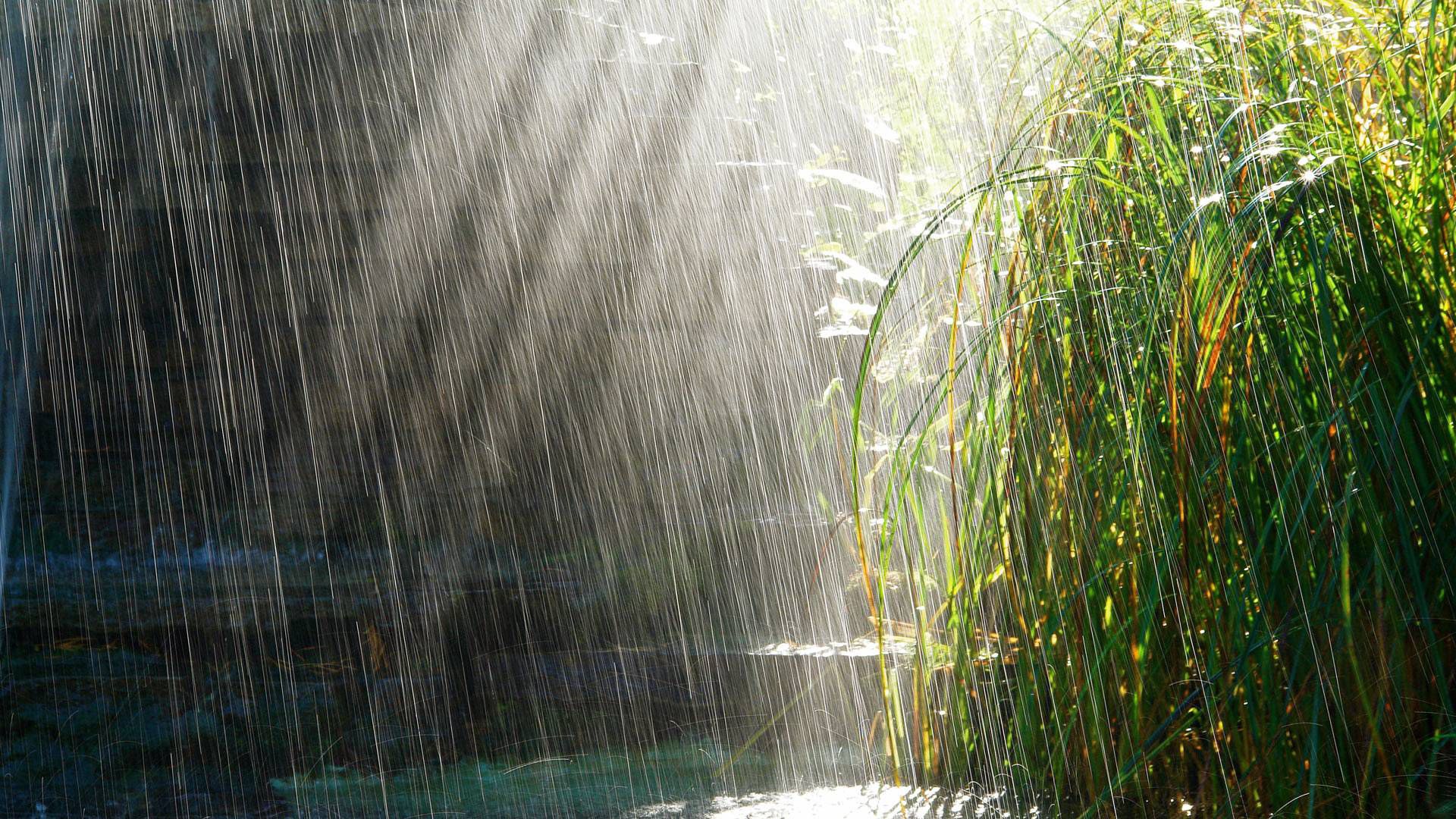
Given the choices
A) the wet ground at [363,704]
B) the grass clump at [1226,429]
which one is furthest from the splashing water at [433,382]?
the grass clump at [1226,429]

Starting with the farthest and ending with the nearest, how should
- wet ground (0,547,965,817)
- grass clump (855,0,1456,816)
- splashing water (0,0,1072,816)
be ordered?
splashing water (0,0,1072,816) → wet ground (0,547,965,817) → grass clump (855,0,1456,816)

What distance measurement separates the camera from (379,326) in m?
5.32

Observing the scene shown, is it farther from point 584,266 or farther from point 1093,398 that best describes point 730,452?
point 1093,398

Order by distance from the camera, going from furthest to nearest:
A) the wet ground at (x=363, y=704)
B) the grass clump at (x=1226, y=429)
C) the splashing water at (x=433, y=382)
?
the splashing water at (x=433, y=382) → the wet ground at (x=363, y=704) → the grass clump at (x=1226, y=429)

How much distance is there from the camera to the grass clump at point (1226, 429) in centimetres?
135

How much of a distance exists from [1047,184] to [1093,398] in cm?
37

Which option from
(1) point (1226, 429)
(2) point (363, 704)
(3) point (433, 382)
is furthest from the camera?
(3) point (433, 382)

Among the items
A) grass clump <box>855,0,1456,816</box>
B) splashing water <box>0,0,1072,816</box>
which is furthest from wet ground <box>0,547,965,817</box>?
grass clump <box>855,0,1456,816</box>

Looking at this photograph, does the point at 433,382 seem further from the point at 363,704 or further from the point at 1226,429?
the point at 1226,429

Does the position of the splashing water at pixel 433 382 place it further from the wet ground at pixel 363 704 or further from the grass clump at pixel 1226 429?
the grass clump at pixel 1226 429

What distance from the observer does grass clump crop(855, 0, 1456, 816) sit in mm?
1346

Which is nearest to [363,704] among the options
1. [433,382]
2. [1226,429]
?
[433,382]

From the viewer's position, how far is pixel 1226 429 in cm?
144

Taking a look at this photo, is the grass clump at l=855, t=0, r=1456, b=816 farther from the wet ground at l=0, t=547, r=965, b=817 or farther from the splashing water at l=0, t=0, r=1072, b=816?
the splashing water at l=0, t=0, r=1072, b=816
